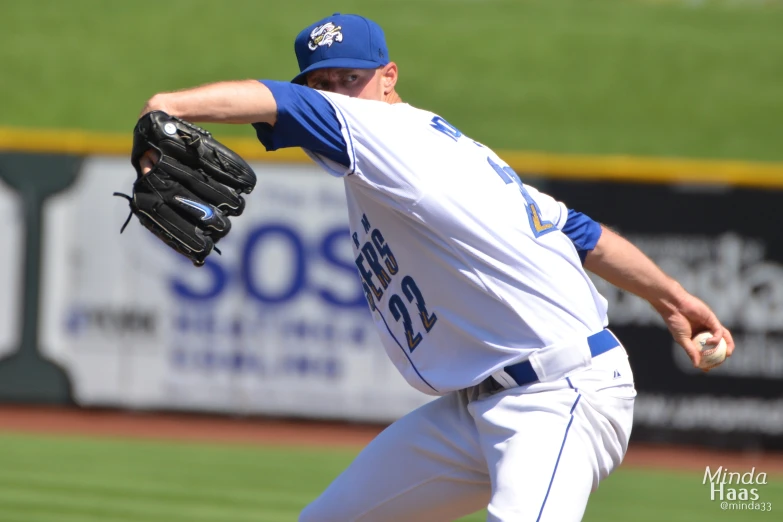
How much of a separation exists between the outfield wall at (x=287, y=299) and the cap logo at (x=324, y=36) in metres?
5.61

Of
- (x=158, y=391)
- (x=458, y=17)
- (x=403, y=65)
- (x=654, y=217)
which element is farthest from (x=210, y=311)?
(x=458, y=17)

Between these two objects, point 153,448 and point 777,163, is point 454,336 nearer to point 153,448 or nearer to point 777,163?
point 153,448

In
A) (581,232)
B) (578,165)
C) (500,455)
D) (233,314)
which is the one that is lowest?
(500,455)

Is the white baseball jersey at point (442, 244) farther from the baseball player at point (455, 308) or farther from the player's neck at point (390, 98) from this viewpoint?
the player's neck at point (390, 98)

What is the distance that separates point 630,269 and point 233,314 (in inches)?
225

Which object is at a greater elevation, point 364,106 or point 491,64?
point 491,64

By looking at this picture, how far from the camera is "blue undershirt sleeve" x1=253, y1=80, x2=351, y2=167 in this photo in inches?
103

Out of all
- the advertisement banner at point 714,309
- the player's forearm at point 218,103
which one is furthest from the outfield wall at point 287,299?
the player's forearm at point 218,103

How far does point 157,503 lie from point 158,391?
2745 millimetres

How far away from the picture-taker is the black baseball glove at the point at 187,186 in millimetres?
2602

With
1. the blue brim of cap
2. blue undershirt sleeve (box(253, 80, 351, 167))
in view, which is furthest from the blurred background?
blue undershirt sleeve (box(253, 80, 351, 167))

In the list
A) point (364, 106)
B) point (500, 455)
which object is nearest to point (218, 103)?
point (364, 106)

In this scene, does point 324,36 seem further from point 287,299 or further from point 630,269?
point 287,299

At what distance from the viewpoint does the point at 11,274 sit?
352 inches
